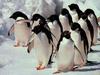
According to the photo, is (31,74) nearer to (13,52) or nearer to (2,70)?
(2,70)

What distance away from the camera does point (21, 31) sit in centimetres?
507

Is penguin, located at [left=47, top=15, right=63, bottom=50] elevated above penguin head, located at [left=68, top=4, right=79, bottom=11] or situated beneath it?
situated beneath

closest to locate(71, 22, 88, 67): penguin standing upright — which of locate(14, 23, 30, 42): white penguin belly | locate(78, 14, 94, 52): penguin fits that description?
locate(78, 14, 94, 52): penguin

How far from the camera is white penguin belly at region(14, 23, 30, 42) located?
16.6ft

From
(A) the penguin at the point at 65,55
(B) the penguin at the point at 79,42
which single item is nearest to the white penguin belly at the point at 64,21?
(B) the penguin at the point at 79,42

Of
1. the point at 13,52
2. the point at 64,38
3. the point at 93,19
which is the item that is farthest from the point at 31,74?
the point at 93,19

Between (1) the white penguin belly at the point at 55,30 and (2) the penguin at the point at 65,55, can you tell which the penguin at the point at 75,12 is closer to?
(1) the white penguin belly at the point at 55,30

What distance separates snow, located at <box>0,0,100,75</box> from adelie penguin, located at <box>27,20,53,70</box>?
0.07 metres

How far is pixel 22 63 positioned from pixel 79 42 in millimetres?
456

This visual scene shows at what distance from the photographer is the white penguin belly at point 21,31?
5.05 metres

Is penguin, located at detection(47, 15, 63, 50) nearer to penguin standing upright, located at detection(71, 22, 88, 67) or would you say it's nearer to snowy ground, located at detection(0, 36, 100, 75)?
snowy ground, located at detection(0, 36, 100, 75)

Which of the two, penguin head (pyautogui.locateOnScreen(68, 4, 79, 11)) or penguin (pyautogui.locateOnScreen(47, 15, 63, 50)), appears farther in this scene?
penguin head (pyautogui.locateOnScreen(68, 4, 79, 11))

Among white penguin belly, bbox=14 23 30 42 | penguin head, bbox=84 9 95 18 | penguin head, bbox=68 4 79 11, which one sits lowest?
white penguin belly, bbox=14 23 30 42

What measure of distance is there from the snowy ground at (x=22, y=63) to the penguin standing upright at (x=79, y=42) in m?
0.07
